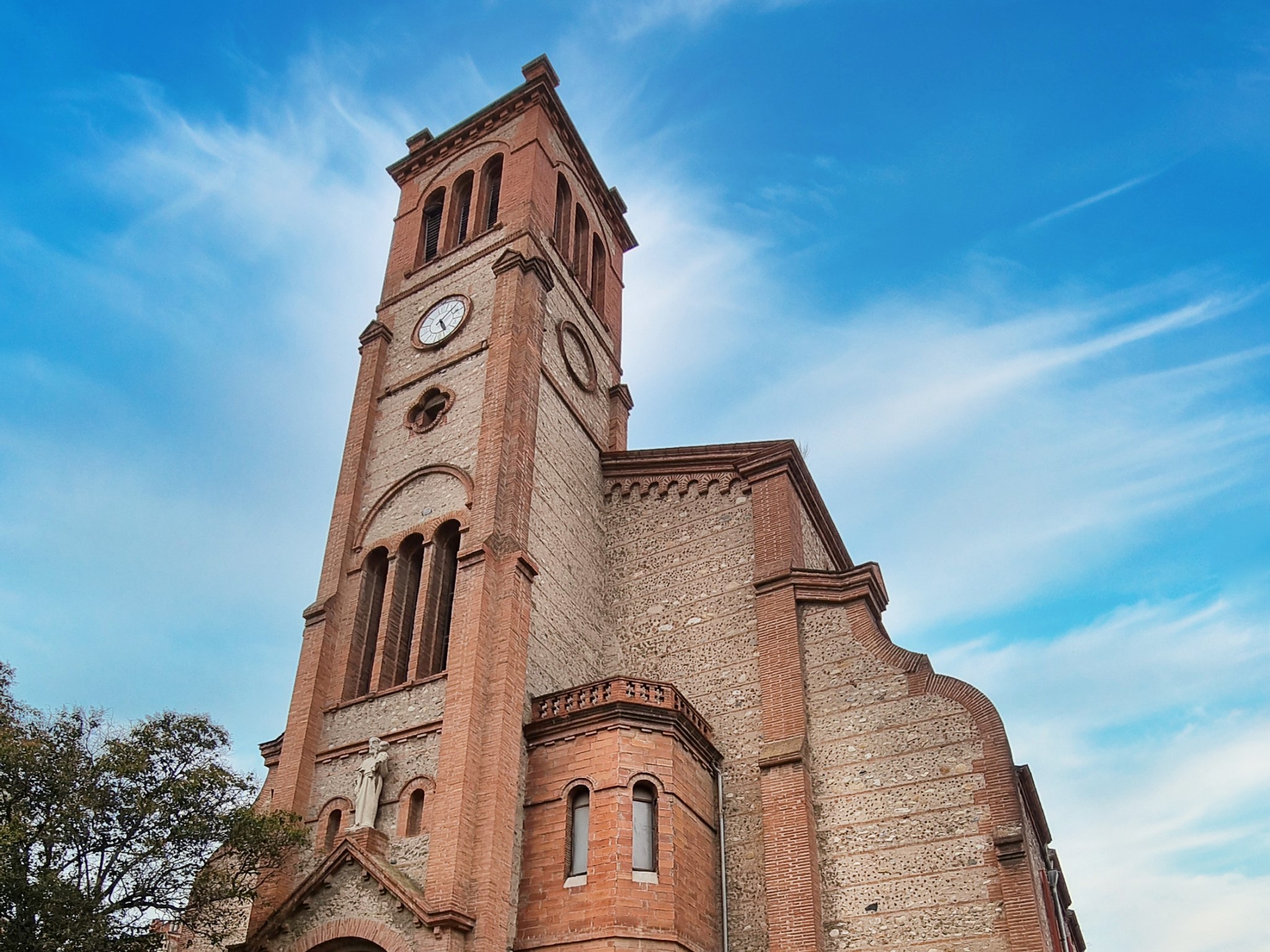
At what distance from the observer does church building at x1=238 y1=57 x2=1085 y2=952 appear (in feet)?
56.5

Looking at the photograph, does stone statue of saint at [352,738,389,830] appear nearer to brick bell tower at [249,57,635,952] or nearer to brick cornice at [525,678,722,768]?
brick bell tower at [249,57,635,952]

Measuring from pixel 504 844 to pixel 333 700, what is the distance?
5652 mm

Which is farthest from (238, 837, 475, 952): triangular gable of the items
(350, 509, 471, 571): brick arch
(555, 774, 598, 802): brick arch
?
(350, 509, 471, 571): brick arch

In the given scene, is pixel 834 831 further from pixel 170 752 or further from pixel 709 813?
pixel 170 752

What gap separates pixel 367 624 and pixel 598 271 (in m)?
14.7

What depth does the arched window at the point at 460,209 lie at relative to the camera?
30031mm

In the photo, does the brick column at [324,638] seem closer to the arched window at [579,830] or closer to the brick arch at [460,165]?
the arched window at [579,830]

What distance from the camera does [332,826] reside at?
1952cm

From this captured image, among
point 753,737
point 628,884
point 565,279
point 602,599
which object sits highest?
point 565,279

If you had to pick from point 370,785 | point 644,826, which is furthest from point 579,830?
point 370,785

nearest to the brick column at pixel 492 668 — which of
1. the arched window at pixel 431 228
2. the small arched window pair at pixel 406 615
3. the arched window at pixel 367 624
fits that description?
the small arched window pair at pixel 406 615

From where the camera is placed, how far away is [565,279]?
94.6 ft

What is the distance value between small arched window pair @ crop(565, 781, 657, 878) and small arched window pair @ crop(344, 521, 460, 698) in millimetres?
3987

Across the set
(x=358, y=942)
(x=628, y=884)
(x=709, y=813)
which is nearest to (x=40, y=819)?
(x=358, y=942)
